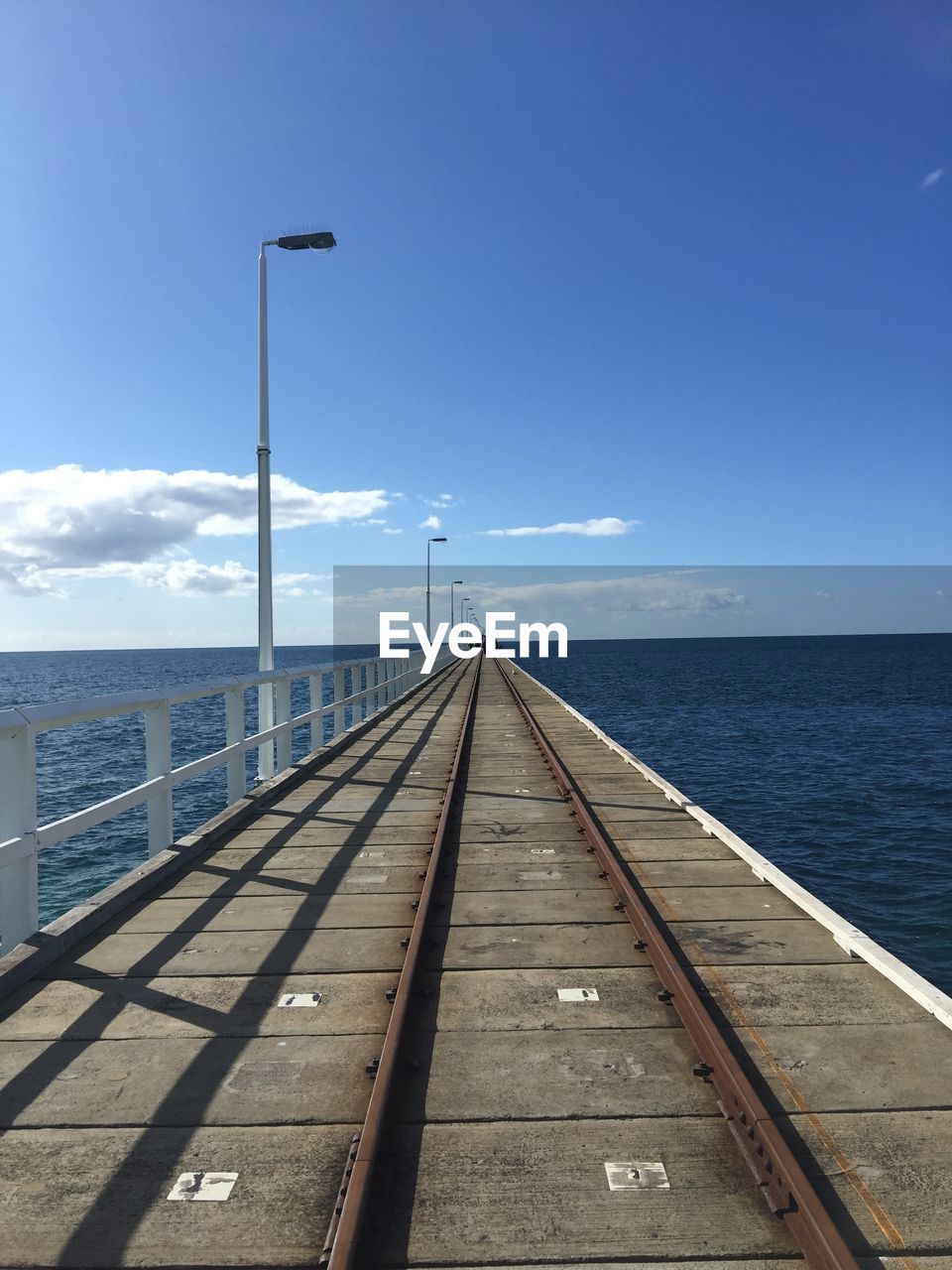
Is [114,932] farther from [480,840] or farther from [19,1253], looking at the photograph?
[480,840]

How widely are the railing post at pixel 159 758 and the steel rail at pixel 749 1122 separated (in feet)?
11.7

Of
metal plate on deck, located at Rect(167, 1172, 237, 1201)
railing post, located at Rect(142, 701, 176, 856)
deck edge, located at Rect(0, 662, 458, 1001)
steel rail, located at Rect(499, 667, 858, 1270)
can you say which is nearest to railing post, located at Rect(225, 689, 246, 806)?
deck edge, located at Rect(0, 662, 458, 1001)

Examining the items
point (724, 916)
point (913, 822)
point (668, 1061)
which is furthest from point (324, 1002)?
point (913, 822)

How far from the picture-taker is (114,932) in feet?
18.3

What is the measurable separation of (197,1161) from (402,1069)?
3.09ft

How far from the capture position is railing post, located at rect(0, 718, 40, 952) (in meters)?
4.79

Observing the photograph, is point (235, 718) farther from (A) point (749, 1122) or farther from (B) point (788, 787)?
(B) point (788, 787)

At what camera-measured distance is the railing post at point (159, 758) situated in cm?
659

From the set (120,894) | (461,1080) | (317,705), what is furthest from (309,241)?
(461,1080)

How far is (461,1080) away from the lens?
12.3 feet

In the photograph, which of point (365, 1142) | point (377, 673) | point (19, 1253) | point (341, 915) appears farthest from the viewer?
point (377, 673)

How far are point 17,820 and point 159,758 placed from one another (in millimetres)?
1815

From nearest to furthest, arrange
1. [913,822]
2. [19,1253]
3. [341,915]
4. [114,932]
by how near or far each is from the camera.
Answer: [19,1253], [114,932], [341,915], [913,822]

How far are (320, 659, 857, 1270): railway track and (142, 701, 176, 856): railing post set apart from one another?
2.21 m
